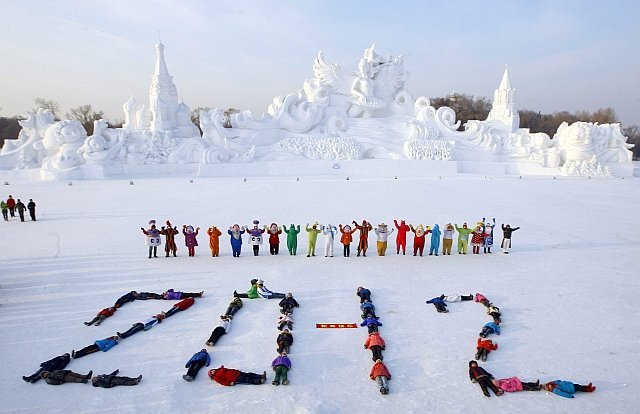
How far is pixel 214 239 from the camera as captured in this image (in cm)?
803

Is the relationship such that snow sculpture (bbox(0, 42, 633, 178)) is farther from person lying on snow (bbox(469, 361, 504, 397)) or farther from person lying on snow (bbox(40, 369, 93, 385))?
person lying on snow (bbox(469, 361, 504, 397))

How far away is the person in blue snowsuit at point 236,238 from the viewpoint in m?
7.90

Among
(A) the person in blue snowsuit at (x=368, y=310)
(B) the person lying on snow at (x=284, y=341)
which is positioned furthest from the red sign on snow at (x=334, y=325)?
(B) the person lying on snow at (x=284, y=341)

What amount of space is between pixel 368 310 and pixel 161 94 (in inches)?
837

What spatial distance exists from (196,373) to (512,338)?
3948 millimetres

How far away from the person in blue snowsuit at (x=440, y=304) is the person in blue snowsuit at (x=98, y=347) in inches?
173

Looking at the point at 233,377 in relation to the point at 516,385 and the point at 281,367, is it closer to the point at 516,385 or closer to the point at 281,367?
the point at 281,367

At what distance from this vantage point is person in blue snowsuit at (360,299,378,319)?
17.8 ft

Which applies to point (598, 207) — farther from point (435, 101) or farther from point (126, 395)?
point (435, 101)

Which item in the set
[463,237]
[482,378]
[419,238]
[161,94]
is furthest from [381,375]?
[161,94]

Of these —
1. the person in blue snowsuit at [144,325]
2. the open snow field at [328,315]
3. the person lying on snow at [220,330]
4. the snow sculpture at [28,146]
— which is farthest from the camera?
the snow sculpture at [28,146]

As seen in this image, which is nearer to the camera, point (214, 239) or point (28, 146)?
point (214, 239)

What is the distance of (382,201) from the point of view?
13.8 meters

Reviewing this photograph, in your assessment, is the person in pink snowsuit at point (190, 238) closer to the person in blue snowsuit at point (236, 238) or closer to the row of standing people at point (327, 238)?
the row of standing people at point (327, 238)
